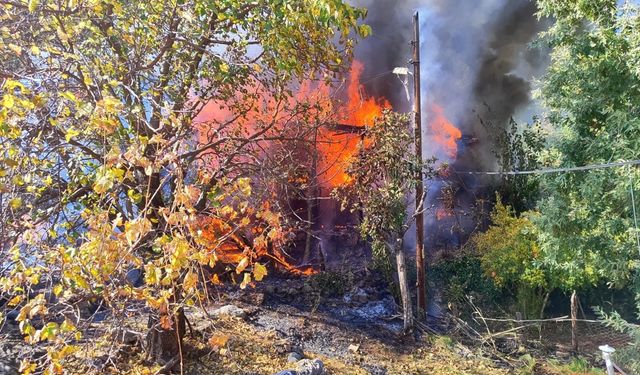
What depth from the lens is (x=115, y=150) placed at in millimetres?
2971

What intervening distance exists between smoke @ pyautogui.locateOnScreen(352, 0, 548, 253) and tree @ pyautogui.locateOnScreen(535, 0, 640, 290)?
1597 centimetres

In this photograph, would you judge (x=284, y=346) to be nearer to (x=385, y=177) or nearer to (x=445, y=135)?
(x=385, y=177)

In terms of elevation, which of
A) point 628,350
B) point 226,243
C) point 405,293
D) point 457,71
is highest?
point 457,71

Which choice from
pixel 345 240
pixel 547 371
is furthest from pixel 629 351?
pixel 345 240

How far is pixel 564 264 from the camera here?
10078 millimetres

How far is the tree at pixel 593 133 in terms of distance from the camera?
326 inches

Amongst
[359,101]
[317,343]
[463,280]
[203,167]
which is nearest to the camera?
[203,167]

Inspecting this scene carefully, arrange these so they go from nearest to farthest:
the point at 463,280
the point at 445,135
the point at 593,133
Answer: the point at 593,133, the point at 463,280, the point at 445,135

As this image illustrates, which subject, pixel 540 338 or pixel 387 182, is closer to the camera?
pixel 387 182

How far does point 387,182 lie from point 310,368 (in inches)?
208

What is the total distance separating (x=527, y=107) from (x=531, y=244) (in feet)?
52.1

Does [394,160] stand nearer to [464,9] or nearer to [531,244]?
[531,244]

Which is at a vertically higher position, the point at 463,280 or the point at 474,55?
the point at 474,55

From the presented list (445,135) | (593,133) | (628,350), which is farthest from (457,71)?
(628,350)
